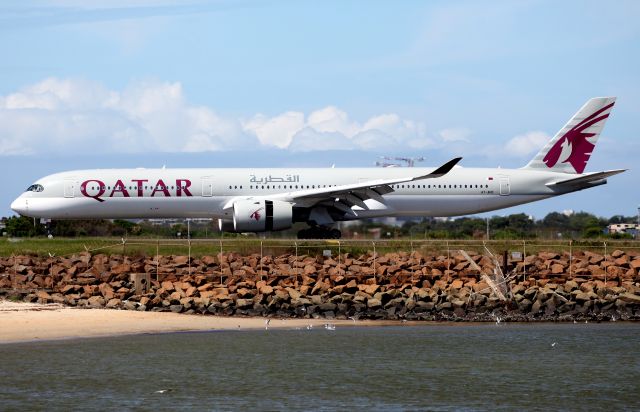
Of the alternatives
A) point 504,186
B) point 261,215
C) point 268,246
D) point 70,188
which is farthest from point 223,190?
point 504,186

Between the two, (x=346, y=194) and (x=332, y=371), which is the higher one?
(x=346, y=194)

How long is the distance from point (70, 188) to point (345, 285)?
56.1 feet

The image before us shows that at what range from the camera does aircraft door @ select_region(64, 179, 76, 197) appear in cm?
4972

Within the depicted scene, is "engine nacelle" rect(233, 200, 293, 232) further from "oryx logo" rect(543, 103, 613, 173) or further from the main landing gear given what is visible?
"oryx logo" rect(543, 103, 613, 173)

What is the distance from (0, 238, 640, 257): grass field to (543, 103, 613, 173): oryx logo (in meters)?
7.01

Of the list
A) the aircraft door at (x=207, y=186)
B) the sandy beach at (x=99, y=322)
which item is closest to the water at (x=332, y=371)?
the sandy beach at (x=99, y=322)

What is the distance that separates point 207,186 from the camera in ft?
164

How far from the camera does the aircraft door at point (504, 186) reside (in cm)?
5229

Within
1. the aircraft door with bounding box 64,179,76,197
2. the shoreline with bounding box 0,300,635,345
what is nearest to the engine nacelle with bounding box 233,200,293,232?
the aircraft door with bounding box 64,179,76,197

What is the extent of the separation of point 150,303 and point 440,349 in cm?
1064

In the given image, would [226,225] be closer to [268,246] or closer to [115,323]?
[268,246]

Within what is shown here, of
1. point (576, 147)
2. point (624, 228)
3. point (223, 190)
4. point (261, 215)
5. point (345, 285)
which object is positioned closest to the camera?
point (345, 285)

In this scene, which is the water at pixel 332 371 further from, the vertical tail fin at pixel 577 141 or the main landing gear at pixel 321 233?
the vertical tail fin at pixel 577 141

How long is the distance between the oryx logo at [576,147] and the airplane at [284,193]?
1.29 m
